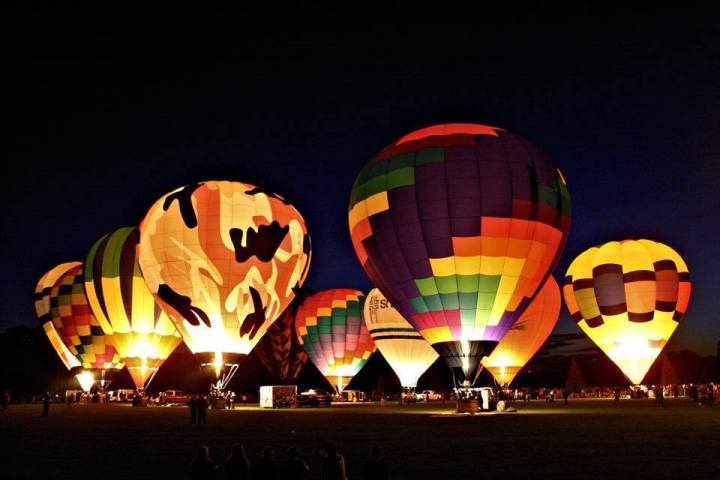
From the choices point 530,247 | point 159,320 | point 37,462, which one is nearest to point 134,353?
point 159,320

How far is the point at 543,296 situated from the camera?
4166 centimetres

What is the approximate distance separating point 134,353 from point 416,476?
108 feet

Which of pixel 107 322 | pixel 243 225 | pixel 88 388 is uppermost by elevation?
pixel 243 225

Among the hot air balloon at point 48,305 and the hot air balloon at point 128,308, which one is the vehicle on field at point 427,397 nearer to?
the hot air balloon at point 128,308

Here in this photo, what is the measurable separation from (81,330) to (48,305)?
6041mm

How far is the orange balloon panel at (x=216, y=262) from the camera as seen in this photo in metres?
30.7

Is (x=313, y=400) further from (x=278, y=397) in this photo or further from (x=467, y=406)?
(x=467, y=406)

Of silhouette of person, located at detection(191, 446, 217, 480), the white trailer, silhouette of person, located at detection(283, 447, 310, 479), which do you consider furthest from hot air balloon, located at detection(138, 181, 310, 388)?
silhouette of person, located at detection(283, 447, 310, 479)

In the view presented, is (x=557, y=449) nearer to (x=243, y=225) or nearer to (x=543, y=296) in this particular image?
(x=243, y=225)

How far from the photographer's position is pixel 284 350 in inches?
2462

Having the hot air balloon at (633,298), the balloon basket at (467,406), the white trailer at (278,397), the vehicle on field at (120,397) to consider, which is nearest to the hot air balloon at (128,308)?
the white trailer at (278,397)

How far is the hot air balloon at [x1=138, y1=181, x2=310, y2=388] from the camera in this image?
30734mm

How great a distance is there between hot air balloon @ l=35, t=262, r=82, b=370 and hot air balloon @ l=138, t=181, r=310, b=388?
2245 cm

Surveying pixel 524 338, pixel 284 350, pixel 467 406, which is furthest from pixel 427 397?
pixel 467 406
